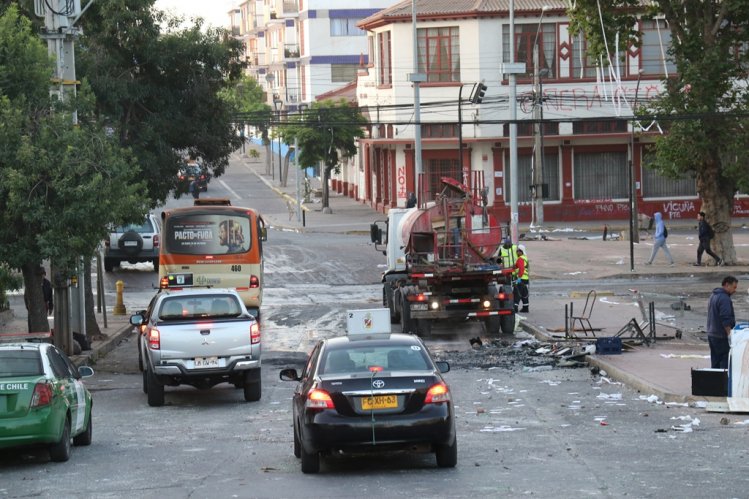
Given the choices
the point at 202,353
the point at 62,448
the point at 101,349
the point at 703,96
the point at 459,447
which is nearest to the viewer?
the point at 62,448

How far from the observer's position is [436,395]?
13.0 m

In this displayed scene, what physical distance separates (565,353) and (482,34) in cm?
4189

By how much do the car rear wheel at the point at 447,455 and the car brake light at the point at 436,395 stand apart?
0.50 meters

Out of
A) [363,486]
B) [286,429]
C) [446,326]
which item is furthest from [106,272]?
[363,486]

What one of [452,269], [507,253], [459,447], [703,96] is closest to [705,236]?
[703,96]

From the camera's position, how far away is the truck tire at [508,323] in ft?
92.8

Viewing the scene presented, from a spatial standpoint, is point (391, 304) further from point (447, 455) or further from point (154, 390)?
point (447, 455)

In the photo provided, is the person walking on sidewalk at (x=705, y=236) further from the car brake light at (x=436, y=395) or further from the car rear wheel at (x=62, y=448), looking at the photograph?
the car rear wheel at (x=62, y=448)

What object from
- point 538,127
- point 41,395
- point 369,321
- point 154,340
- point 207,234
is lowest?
point 154,340

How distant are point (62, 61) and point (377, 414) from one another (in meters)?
14.4

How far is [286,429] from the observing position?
17141mm

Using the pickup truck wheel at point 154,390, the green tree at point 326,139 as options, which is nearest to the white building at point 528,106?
the green tree at point 326,139

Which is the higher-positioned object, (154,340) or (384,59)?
(384,59)

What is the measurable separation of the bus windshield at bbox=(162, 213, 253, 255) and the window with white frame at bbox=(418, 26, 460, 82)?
34.0 m
